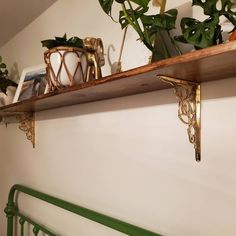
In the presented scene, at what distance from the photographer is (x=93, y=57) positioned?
3.67 feet

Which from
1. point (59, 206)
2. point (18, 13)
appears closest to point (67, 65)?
point (59, 206)

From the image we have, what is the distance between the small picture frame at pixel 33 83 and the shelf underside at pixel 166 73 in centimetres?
40

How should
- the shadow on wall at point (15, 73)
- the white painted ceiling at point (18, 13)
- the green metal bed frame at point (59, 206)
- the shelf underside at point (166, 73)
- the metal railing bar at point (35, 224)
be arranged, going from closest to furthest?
the shelf underside at point (166, 73)
the green metal bed frame at point (59, 206)
the metal railing bar at point (35, 224)
the white painted ceiling at point (18, 13)
the shadow on wall at point (15, 73)

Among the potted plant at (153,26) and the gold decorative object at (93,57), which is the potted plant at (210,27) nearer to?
the potted plant at (153,26)

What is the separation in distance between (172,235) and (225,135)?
0.39 m

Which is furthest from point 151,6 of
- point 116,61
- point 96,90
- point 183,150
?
point 183,150

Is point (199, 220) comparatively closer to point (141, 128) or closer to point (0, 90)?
point (141, 128)

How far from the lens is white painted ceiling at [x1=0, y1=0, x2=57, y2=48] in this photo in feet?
5.48

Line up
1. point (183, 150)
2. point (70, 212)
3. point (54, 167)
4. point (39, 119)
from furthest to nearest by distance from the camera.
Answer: point (39, 119), point (54, 167), point (70, 212), point (183, 150)

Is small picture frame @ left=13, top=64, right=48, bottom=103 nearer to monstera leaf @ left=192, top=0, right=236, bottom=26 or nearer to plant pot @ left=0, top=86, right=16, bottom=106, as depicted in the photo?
plant pot @ left=0, top=86, right=16, bottom=106

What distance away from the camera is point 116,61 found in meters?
1.19

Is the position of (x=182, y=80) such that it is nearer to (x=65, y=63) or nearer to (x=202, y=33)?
(x=202, y=33)

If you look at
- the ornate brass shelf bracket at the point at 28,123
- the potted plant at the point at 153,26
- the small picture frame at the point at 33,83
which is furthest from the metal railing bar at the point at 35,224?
the potted plant at the point at 153,26

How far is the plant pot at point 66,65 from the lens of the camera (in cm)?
106
